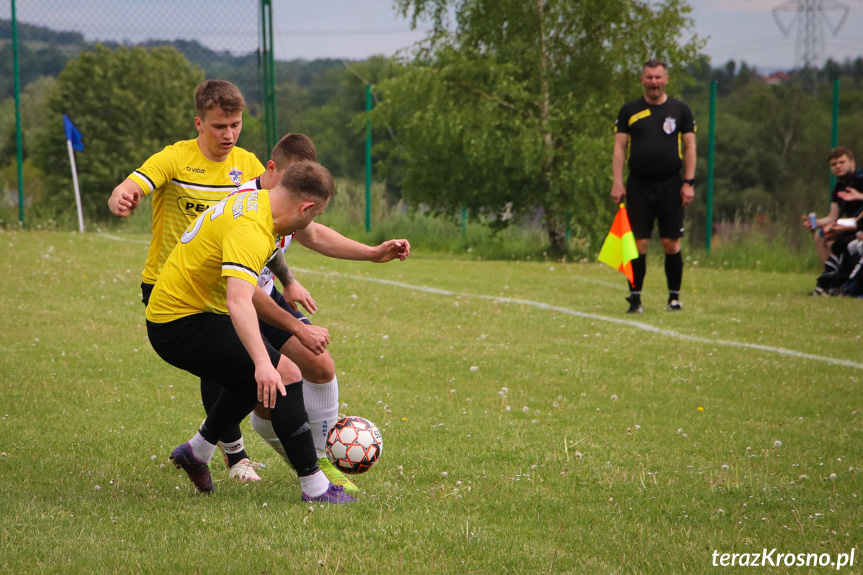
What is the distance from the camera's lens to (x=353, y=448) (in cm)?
429

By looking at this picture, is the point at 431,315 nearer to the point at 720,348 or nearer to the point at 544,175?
the point at 720,348

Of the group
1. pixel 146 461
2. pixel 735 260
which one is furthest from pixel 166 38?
pixel 146 461

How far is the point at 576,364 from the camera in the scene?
7332 millimetres

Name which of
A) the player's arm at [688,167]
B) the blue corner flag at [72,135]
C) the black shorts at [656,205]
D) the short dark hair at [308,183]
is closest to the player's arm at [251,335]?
the short dark hair at [308,183]

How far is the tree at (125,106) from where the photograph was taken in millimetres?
32531

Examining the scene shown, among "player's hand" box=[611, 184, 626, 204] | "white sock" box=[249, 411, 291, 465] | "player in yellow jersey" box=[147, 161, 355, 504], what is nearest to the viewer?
"player in yellow jersey" box=[147, 161, 355, 504]

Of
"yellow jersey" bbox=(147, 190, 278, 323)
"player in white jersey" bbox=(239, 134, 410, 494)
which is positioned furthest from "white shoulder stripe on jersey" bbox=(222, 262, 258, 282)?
"player in white jersey" bbox=(239, 134, 410, 494)

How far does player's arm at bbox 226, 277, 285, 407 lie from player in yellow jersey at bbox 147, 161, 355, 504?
0.27 feet

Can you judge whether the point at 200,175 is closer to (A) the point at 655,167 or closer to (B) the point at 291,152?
(B) the point at 291,152

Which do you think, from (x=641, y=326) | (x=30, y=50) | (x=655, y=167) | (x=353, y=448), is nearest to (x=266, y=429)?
(x=353, y=448)

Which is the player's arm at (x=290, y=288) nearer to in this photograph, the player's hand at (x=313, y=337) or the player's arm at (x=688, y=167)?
the player's hand at (x=313, y=337)

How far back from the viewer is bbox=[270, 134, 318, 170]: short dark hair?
15.5ft

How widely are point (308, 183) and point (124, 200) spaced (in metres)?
1.21

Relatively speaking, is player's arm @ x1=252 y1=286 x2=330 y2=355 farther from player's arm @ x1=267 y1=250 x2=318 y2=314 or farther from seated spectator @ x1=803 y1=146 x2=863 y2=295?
seated spectator @ x1=803 y1=146 x2=863 y2=295
